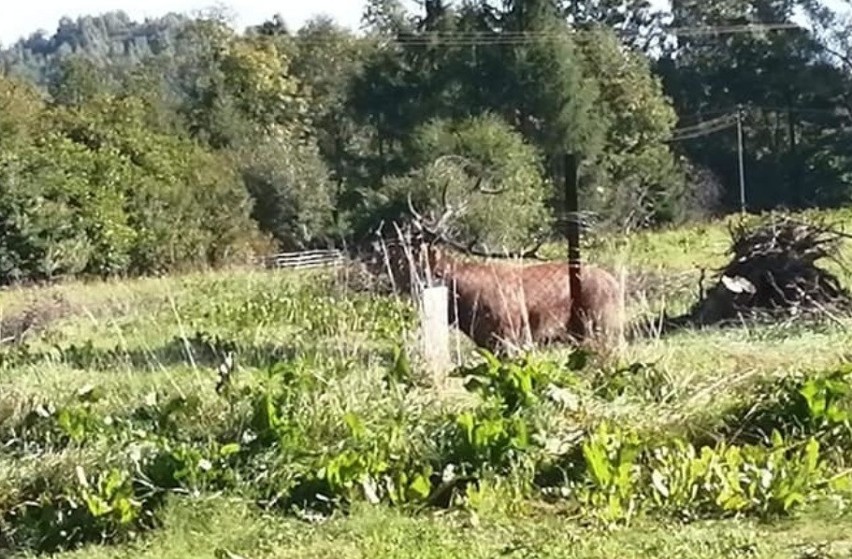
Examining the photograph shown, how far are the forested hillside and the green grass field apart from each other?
1538 cm

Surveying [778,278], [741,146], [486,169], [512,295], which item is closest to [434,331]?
[512,295]

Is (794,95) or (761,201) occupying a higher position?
(794,95)

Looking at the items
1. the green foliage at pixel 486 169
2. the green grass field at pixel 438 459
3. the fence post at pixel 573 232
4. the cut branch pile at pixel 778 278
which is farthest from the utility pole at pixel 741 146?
the green grass field at pixel 438 459

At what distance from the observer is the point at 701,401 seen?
646 centimetres

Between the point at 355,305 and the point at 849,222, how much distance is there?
24.3 feet

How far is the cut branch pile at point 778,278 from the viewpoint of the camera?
9719 millimetres

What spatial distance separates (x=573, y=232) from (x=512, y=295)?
105 centimetres

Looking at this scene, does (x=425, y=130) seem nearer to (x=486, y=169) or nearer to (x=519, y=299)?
(x=486, y=169)

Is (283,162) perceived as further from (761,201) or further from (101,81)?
(761,201)

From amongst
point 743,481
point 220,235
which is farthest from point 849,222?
point 220,235

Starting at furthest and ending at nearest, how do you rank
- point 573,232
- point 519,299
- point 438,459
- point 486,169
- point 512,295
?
1. point 486,169
2. point 512,295
3. point 519,299
4. point 573,232
5. point 438,459

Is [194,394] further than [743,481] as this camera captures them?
→ Yes

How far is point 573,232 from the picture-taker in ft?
29.3

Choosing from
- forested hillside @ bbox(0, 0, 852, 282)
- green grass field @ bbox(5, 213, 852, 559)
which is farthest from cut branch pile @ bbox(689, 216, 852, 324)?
forested hillside @ bbox(0, 0, 852, 282)
